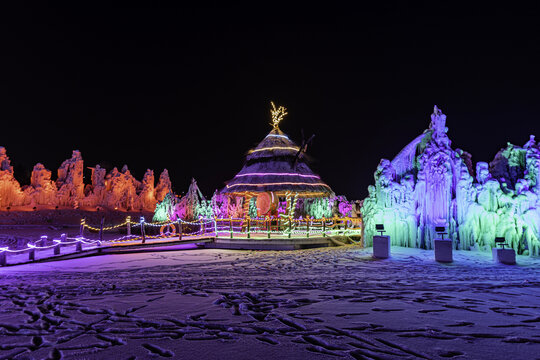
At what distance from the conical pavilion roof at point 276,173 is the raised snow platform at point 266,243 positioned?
666cm

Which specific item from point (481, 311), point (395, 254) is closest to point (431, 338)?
point (481, 311)

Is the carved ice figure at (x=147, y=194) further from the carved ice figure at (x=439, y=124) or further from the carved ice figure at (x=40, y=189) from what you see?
the carved ice figure at (x=439, y=124)

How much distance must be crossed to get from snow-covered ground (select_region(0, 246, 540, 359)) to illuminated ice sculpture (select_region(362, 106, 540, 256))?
3818mm

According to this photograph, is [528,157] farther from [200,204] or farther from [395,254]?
[200,204]

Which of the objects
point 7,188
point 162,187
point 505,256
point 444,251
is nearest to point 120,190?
point 162,187

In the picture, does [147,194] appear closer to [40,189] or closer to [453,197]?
[40,189]

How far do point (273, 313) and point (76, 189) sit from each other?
44301mm

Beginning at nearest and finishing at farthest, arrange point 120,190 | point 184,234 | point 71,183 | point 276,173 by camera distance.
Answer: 1. point 184,234
2. point 276,173
3. point 71,183
4. point 120,190

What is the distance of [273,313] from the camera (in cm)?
555

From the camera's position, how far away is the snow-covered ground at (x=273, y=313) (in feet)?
13.2

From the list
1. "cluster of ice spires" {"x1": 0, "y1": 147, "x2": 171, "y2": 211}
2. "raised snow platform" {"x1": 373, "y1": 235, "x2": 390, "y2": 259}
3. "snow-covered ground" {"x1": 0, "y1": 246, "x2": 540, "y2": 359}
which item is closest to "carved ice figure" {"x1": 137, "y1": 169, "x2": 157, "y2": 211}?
"cluster of ice spires" {"x1": 0, "y1": 147, "x2": 171, "y2": 211}

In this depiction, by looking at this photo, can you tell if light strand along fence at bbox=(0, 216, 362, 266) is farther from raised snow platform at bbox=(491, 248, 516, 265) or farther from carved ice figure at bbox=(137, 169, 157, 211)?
carved ice figure at bbox=(137, 169, 157, 211)

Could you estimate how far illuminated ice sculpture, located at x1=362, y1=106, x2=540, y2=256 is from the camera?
13312 millimetres

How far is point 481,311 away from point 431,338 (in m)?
1.97
